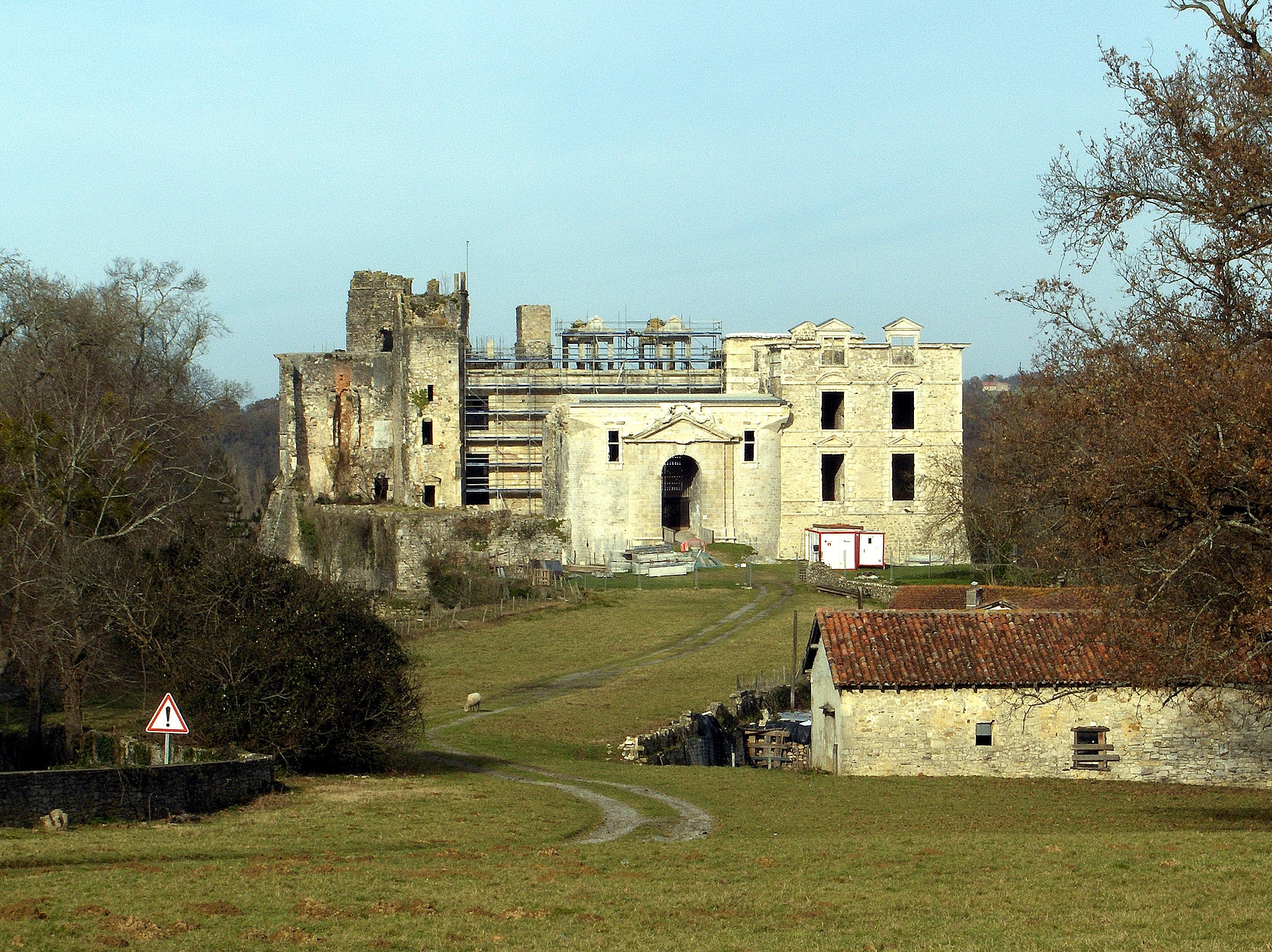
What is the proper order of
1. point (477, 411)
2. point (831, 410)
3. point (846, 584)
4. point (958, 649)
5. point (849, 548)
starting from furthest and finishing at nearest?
point (477, 411)
point (831, 410)
point (849, 548)
point (846, 584)
point (958, 649)

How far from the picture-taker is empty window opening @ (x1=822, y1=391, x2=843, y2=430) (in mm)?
A: 60594

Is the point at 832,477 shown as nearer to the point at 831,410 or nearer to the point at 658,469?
the point at 831,410

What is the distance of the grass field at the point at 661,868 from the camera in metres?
12.1

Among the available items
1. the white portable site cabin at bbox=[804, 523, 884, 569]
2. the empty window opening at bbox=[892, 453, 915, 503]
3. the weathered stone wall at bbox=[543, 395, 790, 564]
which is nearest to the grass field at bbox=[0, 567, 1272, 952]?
the white portable site cabin at bbox=[804, 523, 884, 569]

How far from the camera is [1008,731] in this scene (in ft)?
85.8

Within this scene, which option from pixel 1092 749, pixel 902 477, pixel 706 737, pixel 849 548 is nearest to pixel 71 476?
pixel 706 737

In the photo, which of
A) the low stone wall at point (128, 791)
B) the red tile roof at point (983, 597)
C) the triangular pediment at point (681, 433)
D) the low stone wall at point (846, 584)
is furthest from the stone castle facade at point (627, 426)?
the low stone wall at point (128, 791)

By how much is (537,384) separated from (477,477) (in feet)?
17.0

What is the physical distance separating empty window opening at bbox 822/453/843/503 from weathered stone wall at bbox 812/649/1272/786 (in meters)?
33.7

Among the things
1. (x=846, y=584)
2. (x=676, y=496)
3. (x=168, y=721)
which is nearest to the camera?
(x=168, y=721)

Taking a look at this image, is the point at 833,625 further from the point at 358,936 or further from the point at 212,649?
the point at 358,936

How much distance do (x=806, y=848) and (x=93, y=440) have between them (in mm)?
20020

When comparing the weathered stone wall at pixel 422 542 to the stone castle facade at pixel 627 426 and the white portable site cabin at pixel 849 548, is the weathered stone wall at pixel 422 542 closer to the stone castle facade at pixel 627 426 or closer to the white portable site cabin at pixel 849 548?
the stone castle facade at pixel 627 426

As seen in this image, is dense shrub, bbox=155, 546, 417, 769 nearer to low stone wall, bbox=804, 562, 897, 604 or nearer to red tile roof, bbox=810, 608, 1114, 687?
red tile roof, bbox=810, 608, 1114, 687
